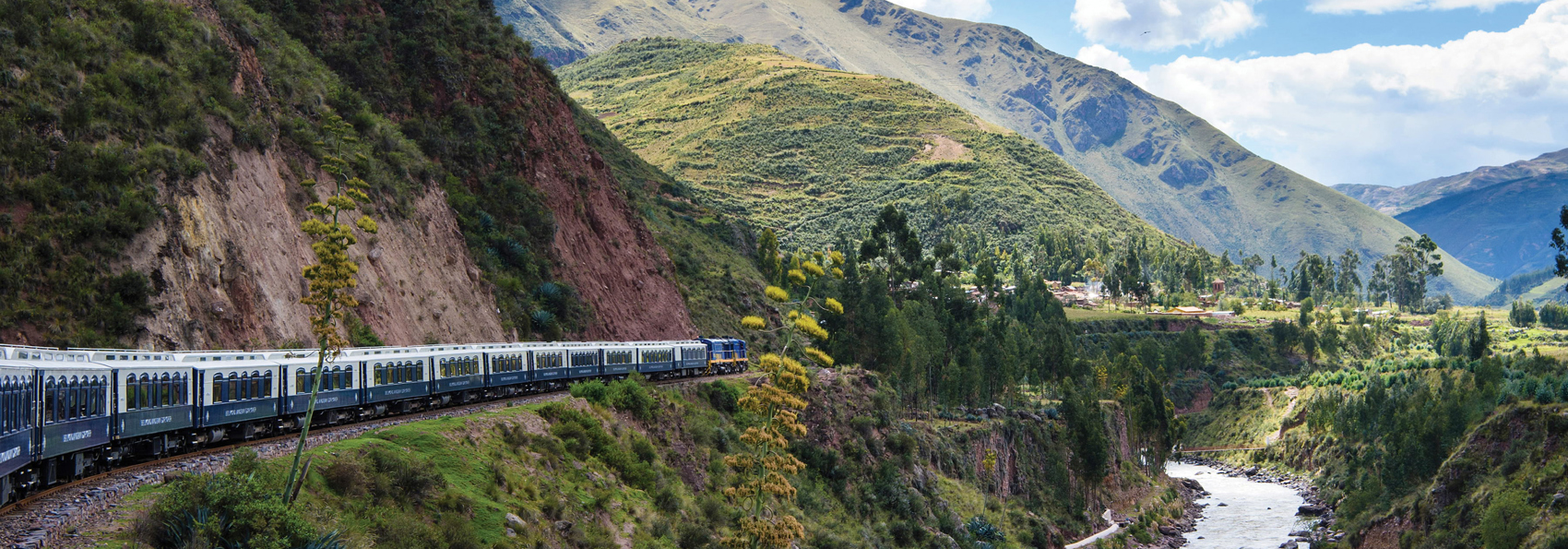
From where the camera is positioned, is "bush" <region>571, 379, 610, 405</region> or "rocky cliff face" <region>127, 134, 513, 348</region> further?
"bush" <region>571, 379, 610, 405</region>

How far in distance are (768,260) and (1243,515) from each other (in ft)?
163

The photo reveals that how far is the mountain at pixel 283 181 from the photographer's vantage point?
31375 millimetres

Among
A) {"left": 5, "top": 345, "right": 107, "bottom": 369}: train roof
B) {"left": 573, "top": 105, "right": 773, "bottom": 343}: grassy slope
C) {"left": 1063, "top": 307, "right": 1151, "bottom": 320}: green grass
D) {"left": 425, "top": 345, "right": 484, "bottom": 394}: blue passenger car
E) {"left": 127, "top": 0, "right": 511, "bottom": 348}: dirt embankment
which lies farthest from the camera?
{"left": 1063, "top": 307, "right": 1151, "bottom": 320}: green grass

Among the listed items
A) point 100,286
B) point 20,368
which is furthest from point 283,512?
point 100,286

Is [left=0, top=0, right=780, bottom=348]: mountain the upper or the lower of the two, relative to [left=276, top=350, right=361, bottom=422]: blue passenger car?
upper

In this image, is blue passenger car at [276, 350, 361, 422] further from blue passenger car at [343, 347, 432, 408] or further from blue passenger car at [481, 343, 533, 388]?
blue passenger car at [481, 343, 533, 388]

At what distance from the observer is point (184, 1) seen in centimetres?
4344

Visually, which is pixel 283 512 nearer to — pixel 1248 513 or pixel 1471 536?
pixel 1471 536

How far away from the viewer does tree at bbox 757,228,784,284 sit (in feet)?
346

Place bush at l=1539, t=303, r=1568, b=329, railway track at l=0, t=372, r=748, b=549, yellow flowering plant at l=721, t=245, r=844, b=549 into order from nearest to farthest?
railway track at l=0, t=372, r=748, b=549 → yellow flowering plant at l=721, t=245, r=844, b=549 → bush at l=1539, t=303, r=1568, b=329

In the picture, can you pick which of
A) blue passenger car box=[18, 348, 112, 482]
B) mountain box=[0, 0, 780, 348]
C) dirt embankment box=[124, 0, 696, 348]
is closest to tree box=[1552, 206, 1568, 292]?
mountain box=[0, 0, 780, 348]

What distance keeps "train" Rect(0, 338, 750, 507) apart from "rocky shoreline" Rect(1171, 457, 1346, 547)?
202 feet

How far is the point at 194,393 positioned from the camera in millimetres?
24641

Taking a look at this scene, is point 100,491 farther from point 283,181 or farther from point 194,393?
point 283,181
